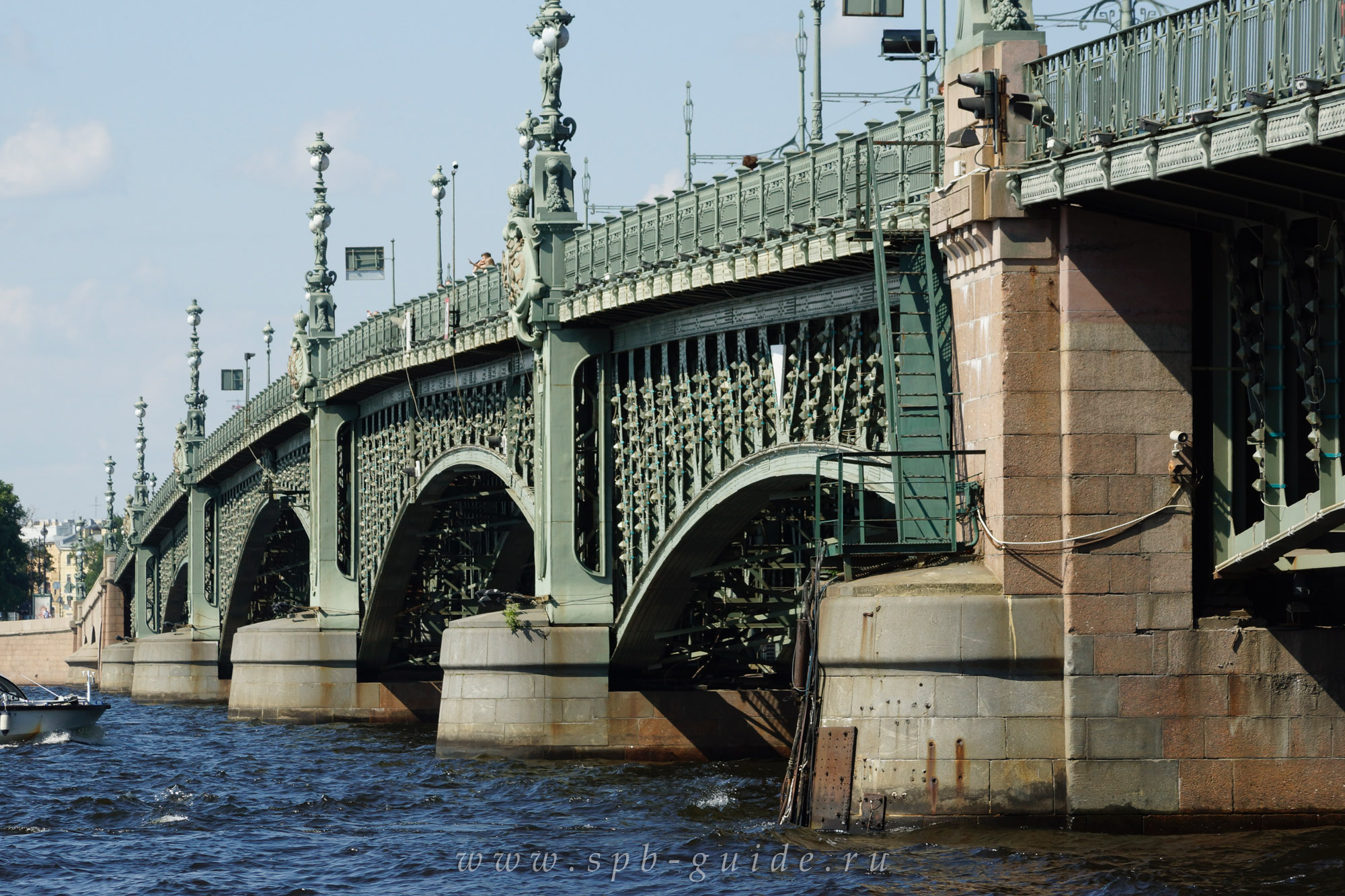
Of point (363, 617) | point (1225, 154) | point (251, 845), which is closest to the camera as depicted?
point (1225, 154)

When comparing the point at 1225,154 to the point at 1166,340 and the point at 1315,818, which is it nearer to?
the point at 1166,340

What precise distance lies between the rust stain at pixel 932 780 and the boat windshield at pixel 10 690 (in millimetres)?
37139

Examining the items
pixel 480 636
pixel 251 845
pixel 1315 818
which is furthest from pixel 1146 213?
pixel 480 636

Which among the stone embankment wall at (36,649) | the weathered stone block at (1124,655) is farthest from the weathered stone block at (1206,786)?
the stone embankment wall at (36,649)

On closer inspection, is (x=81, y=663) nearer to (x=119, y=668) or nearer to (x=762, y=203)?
(x=119, y=668)

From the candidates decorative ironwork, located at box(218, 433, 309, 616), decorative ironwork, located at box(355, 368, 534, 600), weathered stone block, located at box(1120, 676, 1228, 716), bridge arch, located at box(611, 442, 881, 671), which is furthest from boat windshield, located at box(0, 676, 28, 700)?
weathered stone block, located at box(1120, 676, 1228, 716)

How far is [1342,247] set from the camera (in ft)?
60.6

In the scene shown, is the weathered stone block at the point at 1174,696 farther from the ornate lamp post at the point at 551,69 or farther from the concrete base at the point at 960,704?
the ornate lamp post at the point at 551,69

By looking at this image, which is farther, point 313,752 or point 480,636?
point 313,752

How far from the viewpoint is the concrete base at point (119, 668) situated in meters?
93.1

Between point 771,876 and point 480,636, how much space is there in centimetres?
1626

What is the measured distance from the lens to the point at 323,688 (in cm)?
5191

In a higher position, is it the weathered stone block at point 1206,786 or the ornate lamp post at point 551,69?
the ornate lamp post at point 551,69

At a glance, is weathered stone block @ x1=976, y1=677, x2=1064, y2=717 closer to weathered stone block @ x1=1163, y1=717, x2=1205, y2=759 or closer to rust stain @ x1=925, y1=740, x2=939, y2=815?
rust stain @ x1=925, y1=740, x2=939, y2=815
